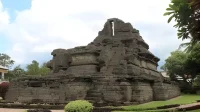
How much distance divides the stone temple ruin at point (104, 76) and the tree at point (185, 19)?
8.97 meters

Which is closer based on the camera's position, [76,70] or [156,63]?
[76,70]

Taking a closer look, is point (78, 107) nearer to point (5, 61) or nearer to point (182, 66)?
point (182, 66)

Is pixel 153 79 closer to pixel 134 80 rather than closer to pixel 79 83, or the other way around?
pixel 134 80

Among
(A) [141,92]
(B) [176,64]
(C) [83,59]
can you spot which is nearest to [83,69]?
(C) [83,59]

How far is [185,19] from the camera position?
13.6 meters

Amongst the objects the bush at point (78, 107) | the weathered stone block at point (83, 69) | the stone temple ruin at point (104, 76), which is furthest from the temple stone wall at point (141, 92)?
the bush at point (78, 107)

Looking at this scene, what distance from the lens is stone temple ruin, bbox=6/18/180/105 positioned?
22859 millimetres

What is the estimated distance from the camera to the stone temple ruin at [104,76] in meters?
22.9

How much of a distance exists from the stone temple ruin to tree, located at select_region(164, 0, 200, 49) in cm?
897

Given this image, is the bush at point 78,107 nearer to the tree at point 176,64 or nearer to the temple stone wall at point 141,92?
the temple stone wall at point 141,92

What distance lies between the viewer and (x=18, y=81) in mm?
26375

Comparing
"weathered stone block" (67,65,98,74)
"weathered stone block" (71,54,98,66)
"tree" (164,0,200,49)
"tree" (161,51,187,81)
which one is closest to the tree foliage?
"tree" (161,51,187,81)

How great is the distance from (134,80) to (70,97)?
539 centimetres

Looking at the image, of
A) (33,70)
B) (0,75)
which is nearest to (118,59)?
(33,70)
